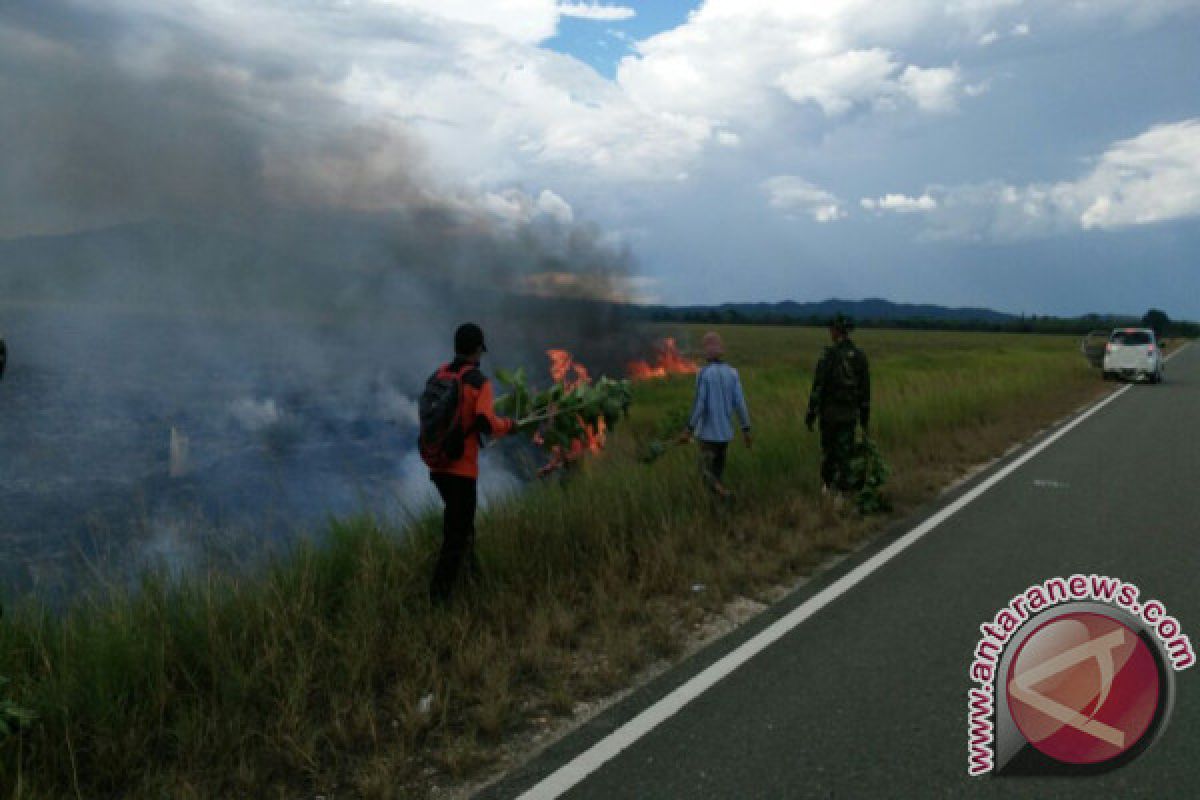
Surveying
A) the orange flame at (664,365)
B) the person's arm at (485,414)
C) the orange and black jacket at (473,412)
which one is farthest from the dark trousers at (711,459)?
the orange flame at (664,365)

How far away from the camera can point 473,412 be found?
189 inches

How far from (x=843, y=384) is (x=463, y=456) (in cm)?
463

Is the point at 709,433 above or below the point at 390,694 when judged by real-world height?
above

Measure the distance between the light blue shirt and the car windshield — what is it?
27.1m

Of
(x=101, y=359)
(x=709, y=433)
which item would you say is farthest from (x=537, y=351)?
(x=101, y=359)

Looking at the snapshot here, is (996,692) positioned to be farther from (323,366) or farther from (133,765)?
(323,366)

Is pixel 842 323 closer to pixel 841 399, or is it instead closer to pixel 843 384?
pixel 843 384

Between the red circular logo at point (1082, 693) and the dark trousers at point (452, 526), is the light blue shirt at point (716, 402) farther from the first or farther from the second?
the red circular logo at point (1082, 693)

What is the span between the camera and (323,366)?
3489 inches

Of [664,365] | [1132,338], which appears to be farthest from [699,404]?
[664,365]

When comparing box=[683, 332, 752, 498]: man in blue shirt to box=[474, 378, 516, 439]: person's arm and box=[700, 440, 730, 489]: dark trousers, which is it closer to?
box=[700, 440, 730, 489]: dark trousers

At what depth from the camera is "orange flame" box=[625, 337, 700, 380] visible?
116 ft

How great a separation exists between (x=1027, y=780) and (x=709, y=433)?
457 centimetres

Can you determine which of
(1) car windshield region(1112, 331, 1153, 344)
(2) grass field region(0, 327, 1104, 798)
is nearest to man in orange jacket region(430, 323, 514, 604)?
(2) grass field region(0, 327, 1104, 798)
